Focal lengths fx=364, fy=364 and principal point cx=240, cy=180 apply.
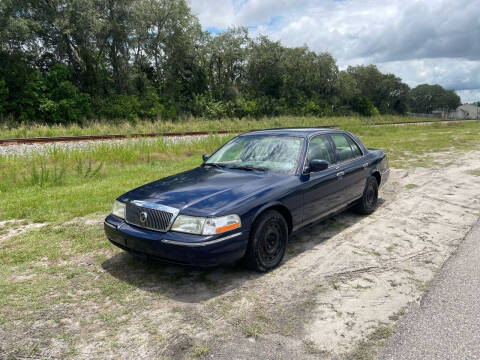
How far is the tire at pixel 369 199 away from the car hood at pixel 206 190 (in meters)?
2.22

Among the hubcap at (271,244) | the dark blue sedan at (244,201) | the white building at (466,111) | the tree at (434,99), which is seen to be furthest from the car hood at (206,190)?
the white building at (466,111)

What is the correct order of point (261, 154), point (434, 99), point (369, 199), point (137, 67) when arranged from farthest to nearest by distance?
point (434, 99), point (137, 67), point (369, 199), point (261, 154)

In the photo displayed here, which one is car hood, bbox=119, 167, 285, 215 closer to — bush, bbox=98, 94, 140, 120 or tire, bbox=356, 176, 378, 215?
tire, bbox=356, 176, 378, 215

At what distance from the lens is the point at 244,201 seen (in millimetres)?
3764

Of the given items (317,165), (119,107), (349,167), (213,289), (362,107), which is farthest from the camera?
(362,107)

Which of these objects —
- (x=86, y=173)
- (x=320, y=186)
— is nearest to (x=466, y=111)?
(x=86, y=173)

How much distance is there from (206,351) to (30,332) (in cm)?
149

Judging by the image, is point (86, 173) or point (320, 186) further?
point (86, 173)

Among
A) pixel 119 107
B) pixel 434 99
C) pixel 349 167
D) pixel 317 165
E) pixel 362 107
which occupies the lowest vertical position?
pixel 349 167

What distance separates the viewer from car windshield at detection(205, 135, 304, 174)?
4.70 meters

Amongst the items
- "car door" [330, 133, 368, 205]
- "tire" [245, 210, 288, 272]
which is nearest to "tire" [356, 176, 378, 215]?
"car door" [330, 133, 368, 205]

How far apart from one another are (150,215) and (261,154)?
185 cm

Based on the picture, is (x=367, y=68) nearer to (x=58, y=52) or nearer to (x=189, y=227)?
(x=58, y=52)

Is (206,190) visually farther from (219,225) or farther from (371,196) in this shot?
(371,196)
